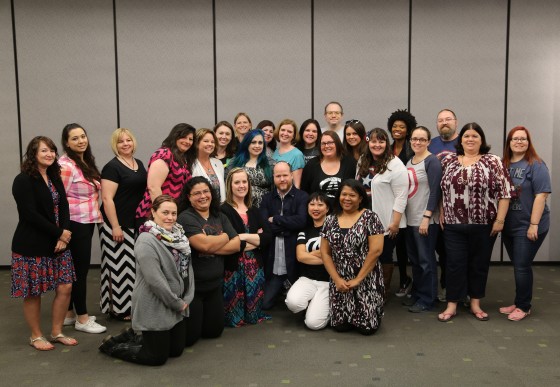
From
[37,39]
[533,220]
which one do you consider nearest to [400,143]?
[533,220]

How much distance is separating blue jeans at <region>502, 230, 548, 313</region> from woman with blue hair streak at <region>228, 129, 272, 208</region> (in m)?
2.09

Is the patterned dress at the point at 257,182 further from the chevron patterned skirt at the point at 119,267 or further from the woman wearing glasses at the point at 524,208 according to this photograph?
the woman wearing glasses at the point at 524,208

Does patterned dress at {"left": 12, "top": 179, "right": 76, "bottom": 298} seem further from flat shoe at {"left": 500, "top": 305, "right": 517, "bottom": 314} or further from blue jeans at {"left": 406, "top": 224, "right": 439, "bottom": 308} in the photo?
flat shoe at {"left": 500, "top": 305, "right": 517, "bottom": 314}

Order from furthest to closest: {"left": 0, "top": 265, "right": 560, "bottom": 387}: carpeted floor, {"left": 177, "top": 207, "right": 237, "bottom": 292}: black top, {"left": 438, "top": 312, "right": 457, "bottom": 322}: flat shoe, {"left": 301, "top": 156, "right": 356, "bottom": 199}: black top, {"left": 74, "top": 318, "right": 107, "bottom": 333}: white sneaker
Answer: {"left": 301, "top": 156, "right": 356, "bottom": 199}: black top → {"left": 438, "top": 312, "right": 457, "bottom": 322}: flat shoe → {"left": 74, "top": 318, "right": 107, "bottom": 333}: white sneaker → {"left": 177, "top": 207, "right": 237, "bottom": 292}: black top → {"left": 0, "top": 265, "right": 560, "bottom": 387}: carpeted floor

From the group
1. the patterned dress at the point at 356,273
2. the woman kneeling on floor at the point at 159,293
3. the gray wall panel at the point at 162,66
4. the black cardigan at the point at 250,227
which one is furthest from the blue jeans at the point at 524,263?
the gray wall panel at the point at 162,66

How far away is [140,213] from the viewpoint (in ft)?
13.8

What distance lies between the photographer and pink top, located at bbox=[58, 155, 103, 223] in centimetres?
395

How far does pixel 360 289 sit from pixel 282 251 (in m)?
0.84

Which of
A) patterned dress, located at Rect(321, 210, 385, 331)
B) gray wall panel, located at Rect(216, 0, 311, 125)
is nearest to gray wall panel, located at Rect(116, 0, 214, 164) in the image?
gray wall panel, located at Rect(216, 0, 311, 125)

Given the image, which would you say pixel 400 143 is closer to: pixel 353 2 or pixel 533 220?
pixel 533 220

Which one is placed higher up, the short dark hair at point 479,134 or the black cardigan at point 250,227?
the short dark hair at point 479,134

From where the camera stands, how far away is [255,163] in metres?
4.72

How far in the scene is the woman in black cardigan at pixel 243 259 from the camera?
4.18 m

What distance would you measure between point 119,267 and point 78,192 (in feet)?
2.31
